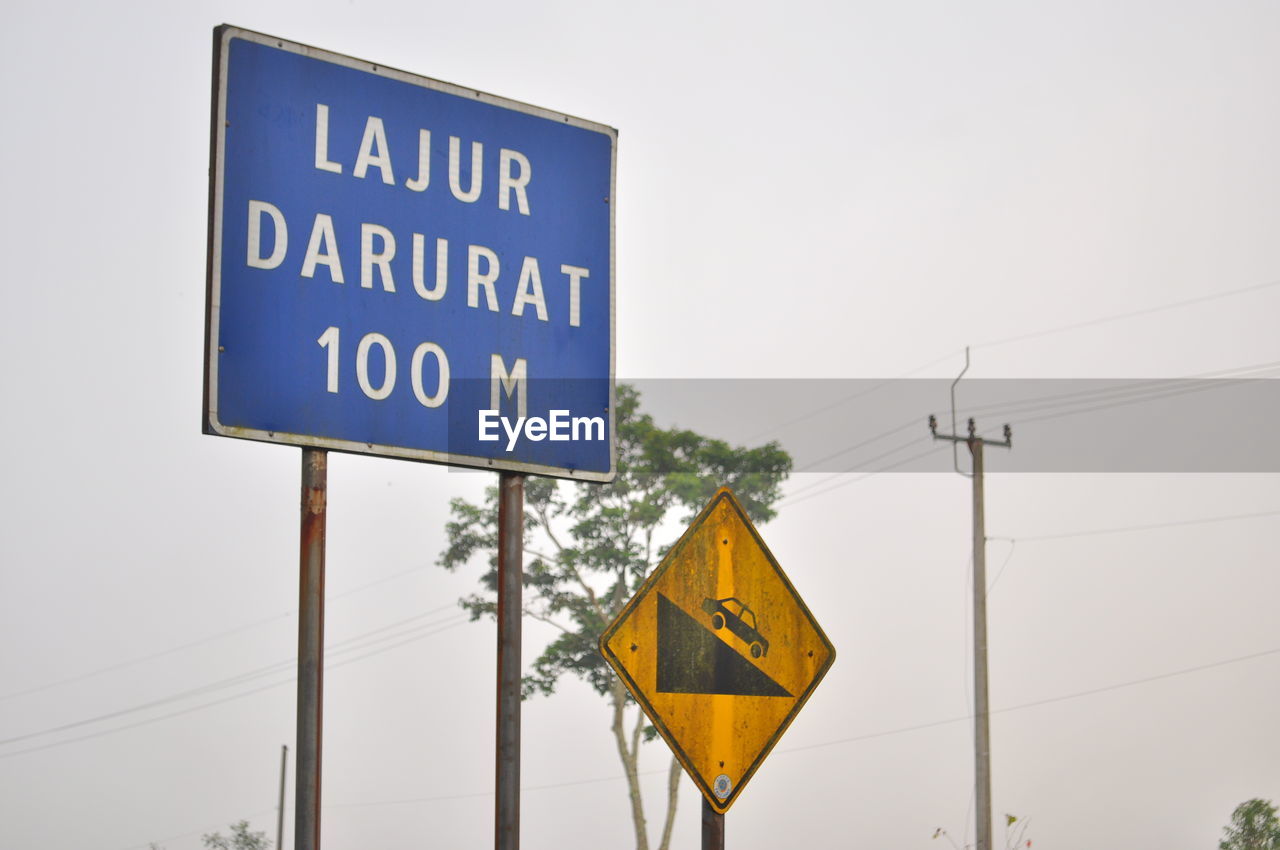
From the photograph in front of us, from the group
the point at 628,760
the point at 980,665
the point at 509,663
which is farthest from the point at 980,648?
the point at 509,663

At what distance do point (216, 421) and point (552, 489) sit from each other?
Result: 28.5 meters

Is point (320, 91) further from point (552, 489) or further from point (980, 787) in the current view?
point (552, 489)

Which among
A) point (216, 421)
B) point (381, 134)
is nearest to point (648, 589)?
point (216, 421)

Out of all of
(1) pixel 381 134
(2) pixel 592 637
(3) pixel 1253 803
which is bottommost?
(3) pixel 1253 803

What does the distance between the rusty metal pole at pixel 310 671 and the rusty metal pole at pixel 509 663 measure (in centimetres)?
54

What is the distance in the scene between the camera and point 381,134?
4.89 meters

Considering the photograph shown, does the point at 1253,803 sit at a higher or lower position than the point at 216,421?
lower

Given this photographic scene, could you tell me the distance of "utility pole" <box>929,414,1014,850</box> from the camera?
995 inches

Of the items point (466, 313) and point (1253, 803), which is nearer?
point (466, 313)

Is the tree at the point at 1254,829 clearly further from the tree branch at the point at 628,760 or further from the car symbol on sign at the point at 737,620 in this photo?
the car symbol on sign at the point at 737,620

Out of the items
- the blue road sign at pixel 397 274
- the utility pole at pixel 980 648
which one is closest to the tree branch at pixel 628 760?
the utility pole at pixel 980 648

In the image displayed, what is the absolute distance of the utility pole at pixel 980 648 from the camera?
25281 millimetres

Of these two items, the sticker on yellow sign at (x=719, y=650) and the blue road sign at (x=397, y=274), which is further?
the blue road sign at (x=397, y=274)

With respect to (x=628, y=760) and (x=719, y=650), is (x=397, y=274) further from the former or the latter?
(x=628, y=760)
